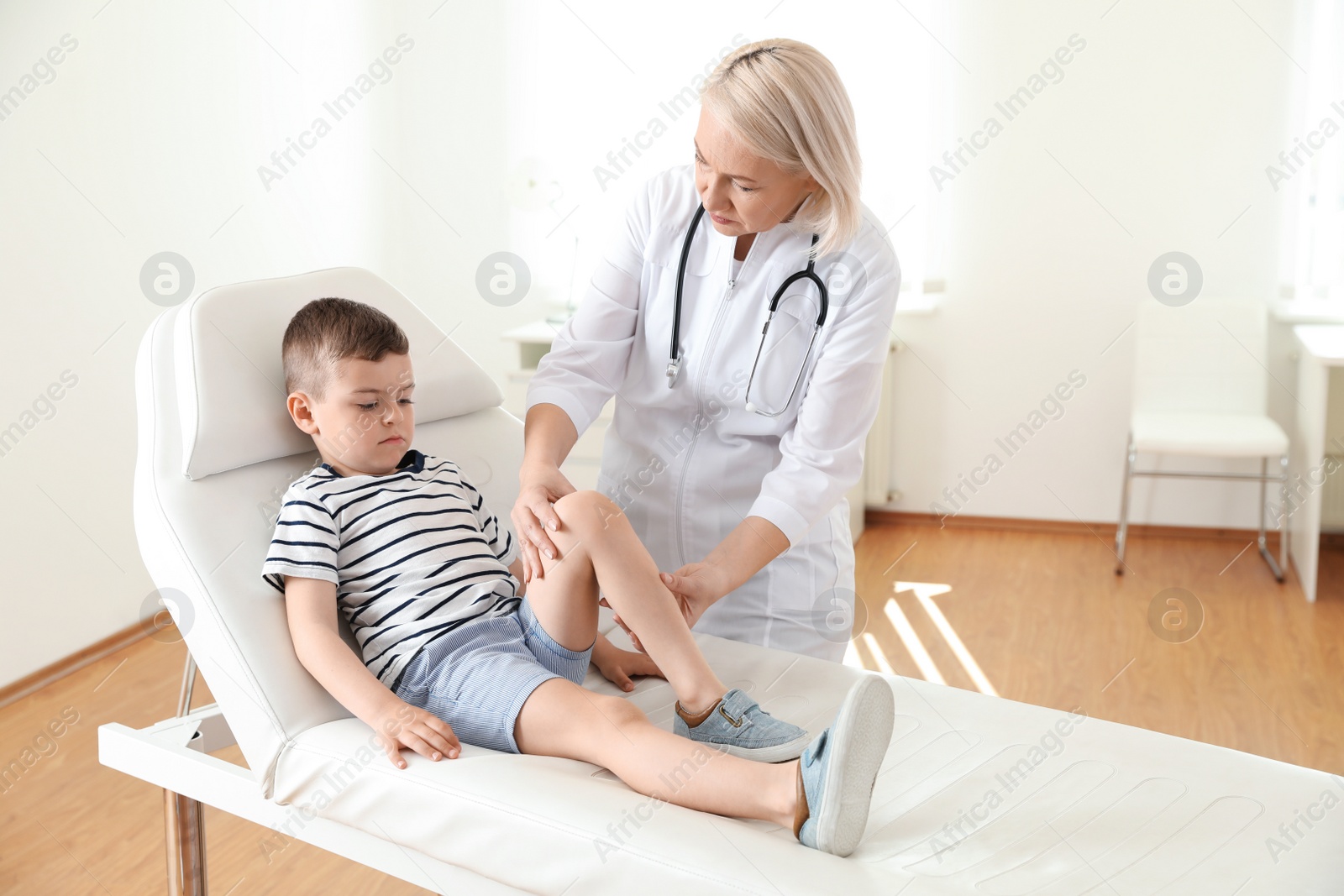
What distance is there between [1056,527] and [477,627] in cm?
279

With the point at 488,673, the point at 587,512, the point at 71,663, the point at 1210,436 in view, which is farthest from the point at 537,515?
the point at 1210,436

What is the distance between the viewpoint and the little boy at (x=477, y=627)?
3.31 feet

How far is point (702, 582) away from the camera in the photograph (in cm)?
126

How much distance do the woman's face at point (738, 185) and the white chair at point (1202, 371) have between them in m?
2.27

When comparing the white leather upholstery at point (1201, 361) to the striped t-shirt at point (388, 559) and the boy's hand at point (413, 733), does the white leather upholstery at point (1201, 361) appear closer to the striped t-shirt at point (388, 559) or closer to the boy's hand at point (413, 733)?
the striped t-shirt at point (388, 559)

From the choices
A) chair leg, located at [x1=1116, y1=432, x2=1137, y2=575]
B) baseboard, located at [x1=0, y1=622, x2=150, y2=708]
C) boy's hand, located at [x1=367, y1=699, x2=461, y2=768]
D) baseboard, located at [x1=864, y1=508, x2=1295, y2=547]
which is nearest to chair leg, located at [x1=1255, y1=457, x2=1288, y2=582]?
baseboard, located at [x1=864, y1=508, x2=1295, y2=547]

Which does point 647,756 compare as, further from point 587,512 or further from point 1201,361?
point 1201,361

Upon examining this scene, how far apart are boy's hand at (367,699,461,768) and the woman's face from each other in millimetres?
663

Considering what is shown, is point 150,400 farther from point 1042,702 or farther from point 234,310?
point 1042,702

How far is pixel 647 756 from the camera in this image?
1.05m

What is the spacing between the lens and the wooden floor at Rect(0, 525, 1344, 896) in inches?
69.4

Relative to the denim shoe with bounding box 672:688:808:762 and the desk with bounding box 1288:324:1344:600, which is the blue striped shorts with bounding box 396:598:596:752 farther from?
the desk with bounding box 1288:324:1344:600

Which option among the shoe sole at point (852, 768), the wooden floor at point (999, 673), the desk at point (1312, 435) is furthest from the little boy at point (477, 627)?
the desk at point (1312, 435)

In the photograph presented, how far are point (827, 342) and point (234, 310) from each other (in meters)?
0.76
